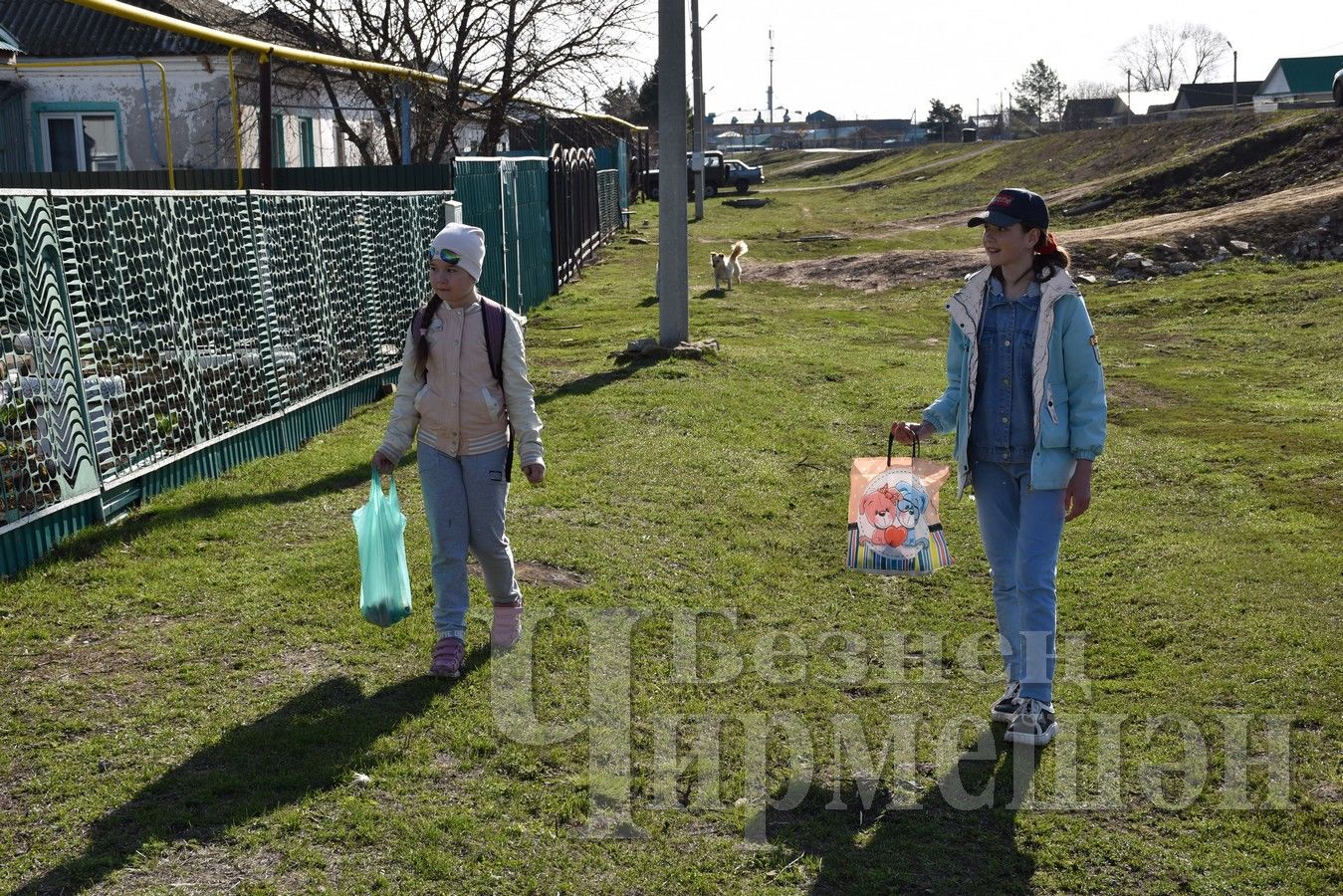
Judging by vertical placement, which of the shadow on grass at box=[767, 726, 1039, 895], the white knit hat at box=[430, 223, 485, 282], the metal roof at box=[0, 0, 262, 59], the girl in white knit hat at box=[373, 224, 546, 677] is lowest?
the shadow on grass at box=[767, 726, 1039, 895]

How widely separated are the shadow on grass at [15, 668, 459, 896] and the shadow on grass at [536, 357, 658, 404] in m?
6.74

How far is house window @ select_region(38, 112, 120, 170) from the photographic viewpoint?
2314cm

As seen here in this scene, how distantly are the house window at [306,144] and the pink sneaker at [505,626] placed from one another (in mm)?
20503

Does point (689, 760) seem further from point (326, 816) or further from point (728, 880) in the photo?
point (326, 816)

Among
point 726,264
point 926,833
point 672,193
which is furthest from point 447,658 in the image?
point 726,264

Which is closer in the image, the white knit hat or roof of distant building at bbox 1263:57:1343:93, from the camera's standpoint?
the white knit hat

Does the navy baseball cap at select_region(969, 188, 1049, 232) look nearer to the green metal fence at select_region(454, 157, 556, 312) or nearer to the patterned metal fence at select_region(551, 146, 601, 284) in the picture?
the green metal fence at select_region(454, 157, 556, 312)

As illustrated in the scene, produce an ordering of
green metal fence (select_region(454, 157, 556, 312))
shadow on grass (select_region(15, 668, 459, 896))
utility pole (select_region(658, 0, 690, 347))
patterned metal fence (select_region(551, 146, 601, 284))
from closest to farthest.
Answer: shadow on grass (select_region(15, 668, 459, 896)), utility pole (select_region(658, 0, 690, 347)), green metal fence (select_region(454, 157, 556, 312)), patterned metal fence (select_region(551, 146, 601, 284))

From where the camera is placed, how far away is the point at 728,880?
3.78 meters

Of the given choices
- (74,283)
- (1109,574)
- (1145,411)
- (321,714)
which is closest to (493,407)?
(321,714)

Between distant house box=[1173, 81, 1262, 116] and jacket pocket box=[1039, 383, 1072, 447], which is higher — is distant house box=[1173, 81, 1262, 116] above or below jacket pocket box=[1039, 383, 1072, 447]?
above

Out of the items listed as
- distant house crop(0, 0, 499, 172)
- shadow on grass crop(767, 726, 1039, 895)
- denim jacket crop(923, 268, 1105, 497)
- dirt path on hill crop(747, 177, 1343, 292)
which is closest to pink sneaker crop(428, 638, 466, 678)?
shadow on grass crop(767, 726, 1039, 895)

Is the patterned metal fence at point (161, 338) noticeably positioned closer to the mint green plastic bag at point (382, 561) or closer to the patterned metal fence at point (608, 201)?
the mint green plastic bag at point (382, 561)

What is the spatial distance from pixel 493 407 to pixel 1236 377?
10070mm
